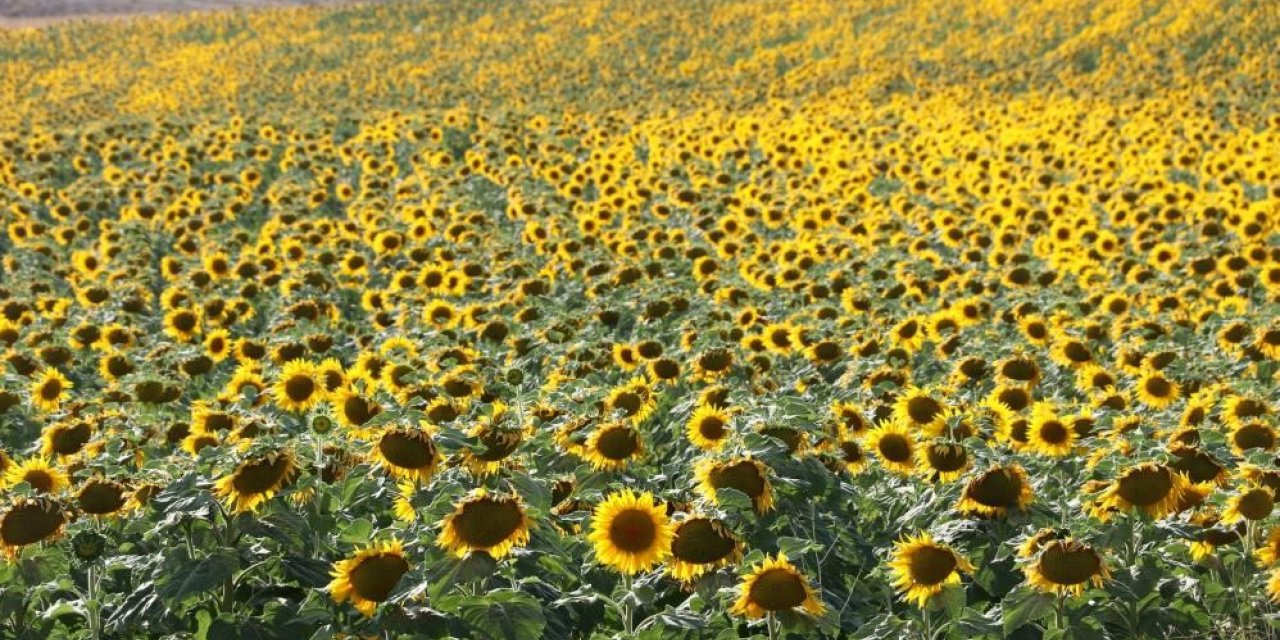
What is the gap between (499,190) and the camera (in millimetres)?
16625

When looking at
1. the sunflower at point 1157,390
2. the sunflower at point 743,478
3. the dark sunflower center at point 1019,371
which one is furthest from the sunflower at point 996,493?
the sunflower at point 1157,390

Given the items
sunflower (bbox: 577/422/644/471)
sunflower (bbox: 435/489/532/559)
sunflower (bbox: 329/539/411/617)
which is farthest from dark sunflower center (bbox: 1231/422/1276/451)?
sunflower (bbox: 329/539/411/617)

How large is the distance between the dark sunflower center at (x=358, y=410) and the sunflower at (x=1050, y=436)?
127 inches

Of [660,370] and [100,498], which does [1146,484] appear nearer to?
[660,370]

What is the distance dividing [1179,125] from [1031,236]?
6.36 meters

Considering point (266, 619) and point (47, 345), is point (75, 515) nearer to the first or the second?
point (266, 619)

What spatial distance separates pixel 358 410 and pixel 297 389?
811 mm

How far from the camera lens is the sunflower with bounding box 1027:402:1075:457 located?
18.3 feet

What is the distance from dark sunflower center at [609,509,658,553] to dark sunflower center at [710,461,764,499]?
0.50 metres

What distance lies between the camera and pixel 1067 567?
348 cm

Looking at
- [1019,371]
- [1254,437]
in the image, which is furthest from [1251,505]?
[1019,371]

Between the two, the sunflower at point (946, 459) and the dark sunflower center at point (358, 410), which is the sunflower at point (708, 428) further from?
the dark sunflower center at point (358, 410)

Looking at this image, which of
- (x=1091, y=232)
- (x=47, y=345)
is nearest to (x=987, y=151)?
(x=1091, y=232)

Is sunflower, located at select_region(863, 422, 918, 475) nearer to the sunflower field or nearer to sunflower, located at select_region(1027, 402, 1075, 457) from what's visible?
the sunflower field
